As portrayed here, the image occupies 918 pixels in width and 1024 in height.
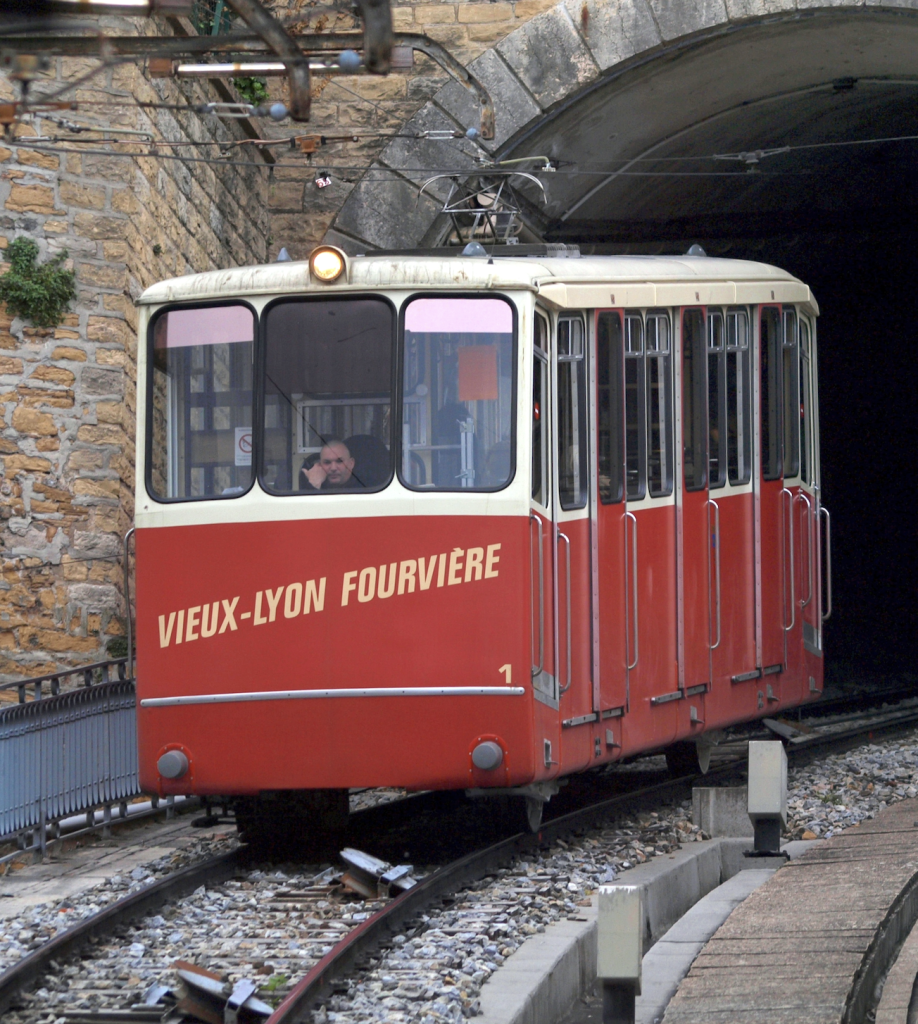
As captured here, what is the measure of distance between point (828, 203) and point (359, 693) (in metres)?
14.0

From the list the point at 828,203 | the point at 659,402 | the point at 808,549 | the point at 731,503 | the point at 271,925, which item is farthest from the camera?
the point at 828,203

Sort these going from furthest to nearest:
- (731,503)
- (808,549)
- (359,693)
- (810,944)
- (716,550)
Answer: (808,549)
(731,503)
(716,550)
(359,693)
(810,944)

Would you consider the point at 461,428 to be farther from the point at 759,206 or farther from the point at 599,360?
the point at 759,206

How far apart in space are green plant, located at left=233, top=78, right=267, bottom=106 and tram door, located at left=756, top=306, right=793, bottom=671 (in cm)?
565

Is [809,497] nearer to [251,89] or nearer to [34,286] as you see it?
[34,286]

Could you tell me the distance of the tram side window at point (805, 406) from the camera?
12.0 m

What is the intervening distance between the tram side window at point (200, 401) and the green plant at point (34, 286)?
295 cm

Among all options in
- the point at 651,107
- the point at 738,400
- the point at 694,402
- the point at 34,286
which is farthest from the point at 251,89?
the point at 694,402

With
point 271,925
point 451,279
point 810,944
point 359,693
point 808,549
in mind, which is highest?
point 451,279

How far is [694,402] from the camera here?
10469 millimetres

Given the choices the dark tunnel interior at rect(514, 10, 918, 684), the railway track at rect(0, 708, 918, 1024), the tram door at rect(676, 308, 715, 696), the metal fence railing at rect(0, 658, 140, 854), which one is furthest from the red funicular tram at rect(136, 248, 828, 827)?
the dark tunnel interior at rect(514, 10, 918, 684)

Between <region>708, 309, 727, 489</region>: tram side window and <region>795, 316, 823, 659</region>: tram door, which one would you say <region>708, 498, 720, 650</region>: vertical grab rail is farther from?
<region>795, 316, 823, 659</region>: tram door

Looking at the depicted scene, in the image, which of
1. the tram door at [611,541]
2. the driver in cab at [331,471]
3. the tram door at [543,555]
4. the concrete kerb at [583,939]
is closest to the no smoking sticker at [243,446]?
the driver in cab at [331,471]

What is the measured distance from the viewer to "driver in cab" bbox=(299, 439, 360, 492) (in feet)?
28.3
